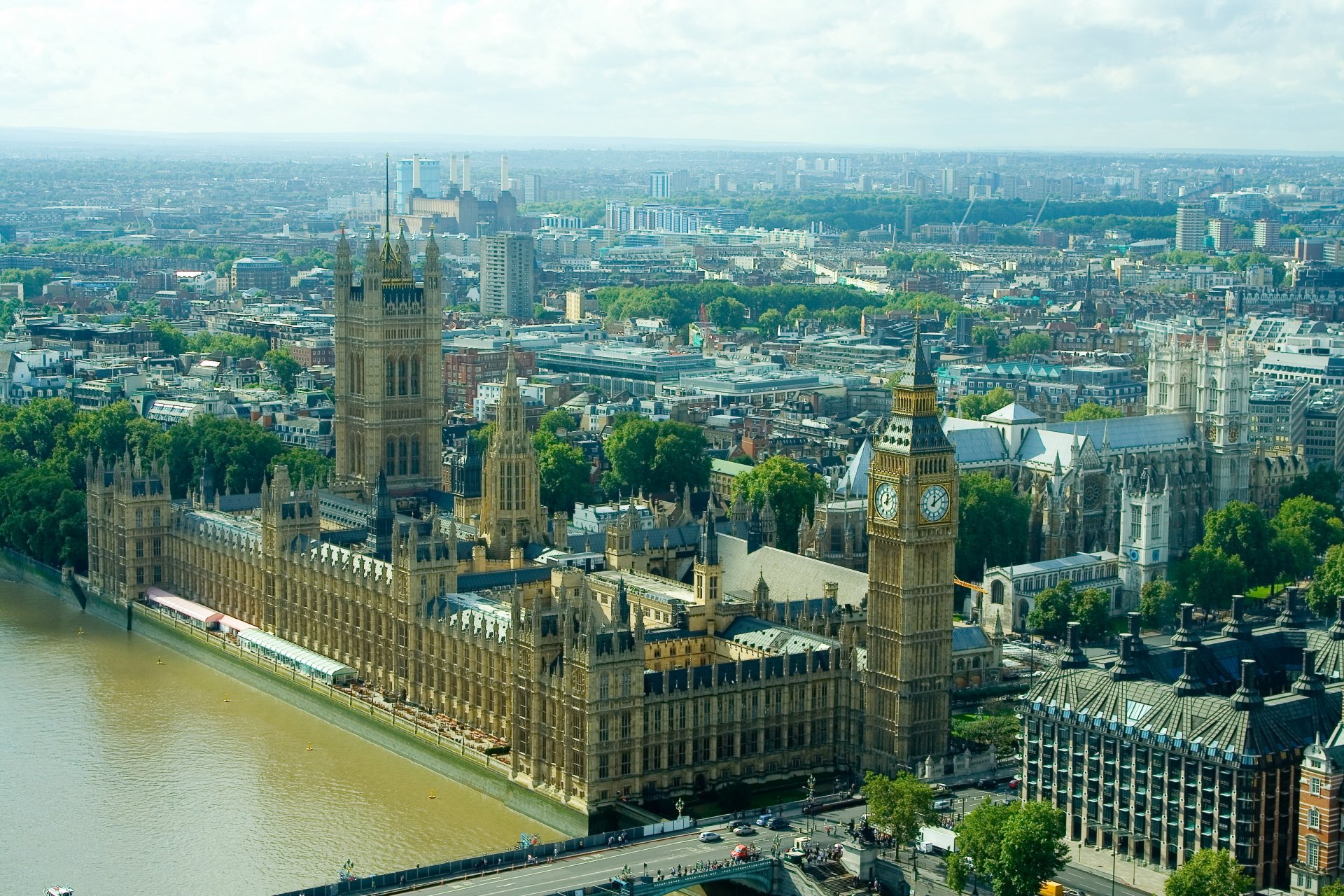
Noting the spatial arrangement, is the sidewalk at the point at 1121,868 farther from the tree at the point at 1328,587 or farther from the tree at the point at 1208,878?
the tree at the point at 1328,587

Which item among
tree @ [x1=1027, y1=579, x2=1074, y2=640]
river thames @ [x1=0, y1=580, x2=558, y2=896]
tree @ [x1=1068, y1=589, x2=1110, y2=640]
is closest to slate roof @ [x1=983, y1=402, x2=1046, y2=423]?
tree @ [x1=1027, y1=579, x2=1074, y2=640]

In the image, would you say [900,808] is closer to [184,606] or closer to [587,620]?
[587,620]

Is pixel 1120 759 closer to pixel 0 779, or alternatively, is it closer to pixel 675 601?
pixel 675 601

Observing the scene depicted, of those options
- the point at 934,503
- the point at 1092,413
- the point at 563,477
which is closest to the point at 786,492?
the point at 563,477

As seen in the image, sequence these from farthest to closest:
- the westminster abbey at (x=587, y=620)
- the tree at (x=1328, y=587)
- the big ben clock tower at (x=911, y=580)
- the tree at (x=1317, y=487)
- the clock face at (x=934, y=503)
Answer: the tree at (x=1317, y=487), the tree at (x=1328, y=587), the clock face at (x=934, y=503), the big ben clock tower at (x=911, y=580), the westminster abbey at (x=587, y=620)

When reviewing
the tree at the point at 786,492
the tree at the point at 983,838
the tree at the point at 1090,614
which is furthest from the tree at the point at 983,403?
the tree at the point at 983,838

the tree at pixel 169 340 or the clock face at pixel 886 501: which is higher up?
the clock face at pixel 886 501

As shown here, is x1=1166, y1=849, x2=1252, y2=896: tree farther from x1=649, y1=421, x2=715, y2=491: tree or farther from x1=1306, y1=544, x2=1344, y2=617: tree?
x1=649, y1=421, x2=715, y2=491: tree
